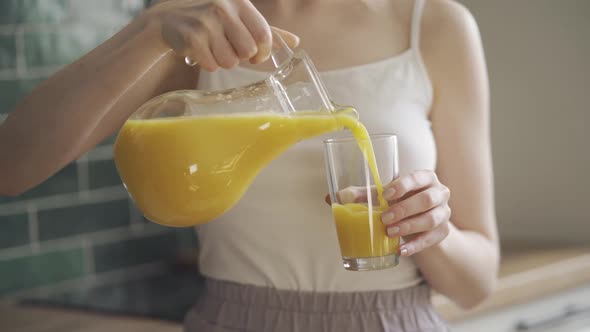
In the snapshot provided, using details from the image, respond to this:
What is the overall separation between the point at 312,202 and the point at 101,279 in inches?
44.9

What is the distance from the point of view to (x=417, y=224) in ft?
2.81

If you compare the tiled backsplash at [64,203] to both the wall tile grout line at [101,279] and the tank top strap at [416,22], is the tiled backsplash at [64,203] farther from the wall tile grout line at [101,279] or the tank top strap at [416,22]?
the tank top strap at [416,22]

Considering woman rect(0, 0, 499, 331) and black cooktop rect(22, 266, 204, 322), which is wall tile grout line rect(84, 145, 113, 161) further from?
woman rect(0, 0, 499, 331)

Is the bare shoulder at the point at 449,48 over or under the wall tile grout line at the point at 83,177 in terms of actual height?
over

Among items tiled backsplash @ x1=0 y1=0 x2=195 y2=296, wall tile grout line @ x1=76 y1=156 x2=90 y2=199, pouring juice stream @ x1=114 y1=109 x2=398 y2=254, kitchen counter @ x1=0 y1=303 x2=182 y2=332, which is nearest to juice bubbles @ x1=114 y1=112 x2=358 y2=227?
pouring juice stream @ x1=114 y1=109 x2=398 y2=254

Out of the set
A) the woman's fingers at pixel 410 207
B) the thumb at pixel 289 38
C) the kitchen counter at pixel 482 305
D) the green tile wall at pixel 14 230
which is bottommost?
the kitchen counter at pixel 482 305

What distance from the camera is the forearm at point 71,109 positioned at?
0.86 meters

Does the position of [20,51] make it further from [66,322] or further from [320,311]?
[320,311]

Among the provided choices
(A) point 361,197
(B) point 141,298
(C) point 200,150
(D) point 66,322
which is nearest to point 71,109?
(C) point 200,150

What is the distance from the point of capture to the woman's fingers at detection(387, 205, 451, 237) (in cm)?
85

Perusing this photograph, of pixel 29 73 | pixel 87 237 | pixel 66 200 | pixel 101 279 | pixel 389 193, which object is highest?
pixel 389 193

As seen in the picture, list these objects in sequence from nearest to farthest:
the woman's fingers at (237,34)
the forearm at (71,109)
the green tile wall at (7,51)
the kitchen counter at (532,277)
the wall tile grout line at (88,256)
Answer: the woman's fingers at (237,34)
the forearm at (71,109)
the kitchen counter at (532,277)
the green tile wall at (7,51)
the wall tile grout line at (88,256)

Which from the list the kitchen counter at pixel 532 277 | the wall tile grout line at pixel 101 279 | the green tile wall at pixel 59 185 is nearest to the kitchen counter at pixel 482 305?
the kitchen counter at pixel 532 277

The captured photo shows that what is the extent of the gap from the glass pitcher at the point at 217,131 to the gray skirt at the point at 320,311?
0.96ft
